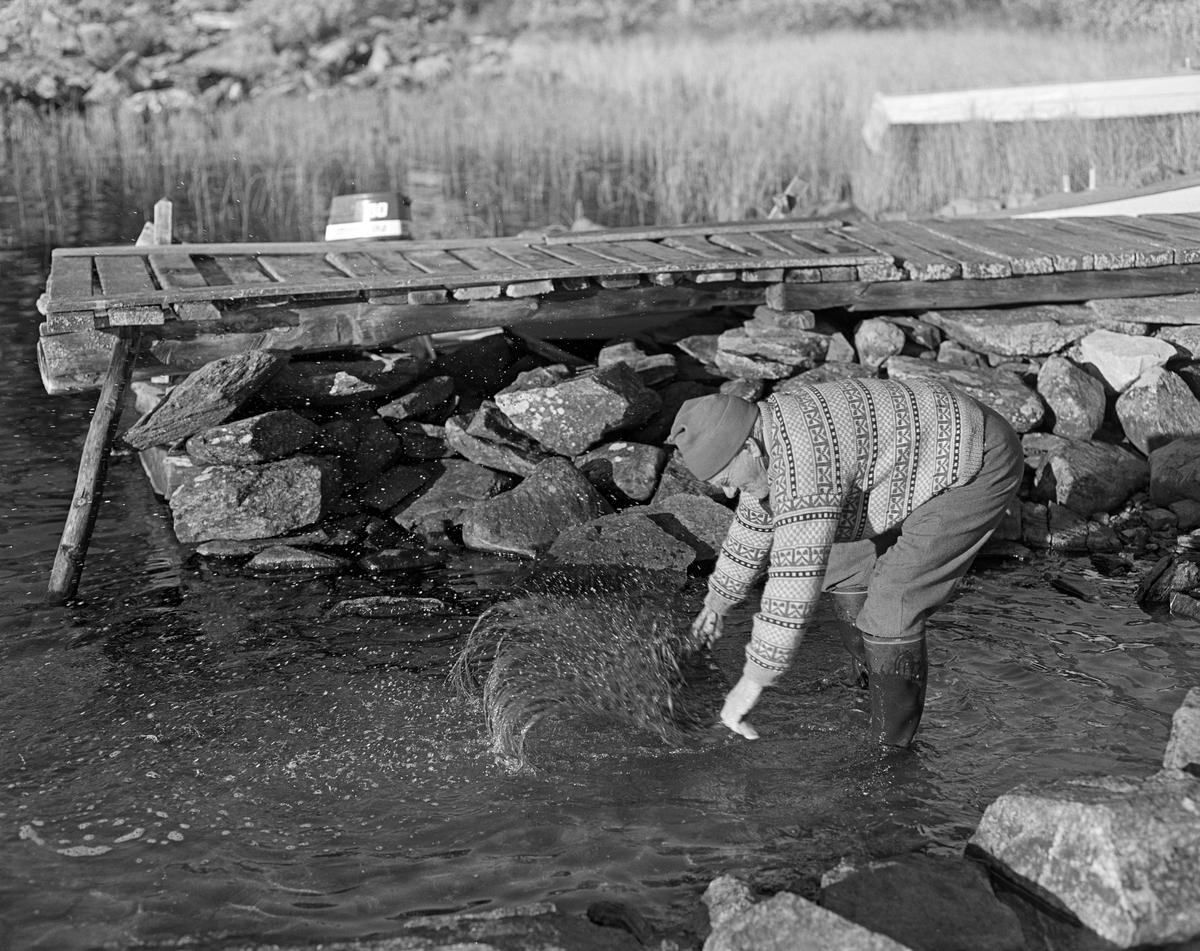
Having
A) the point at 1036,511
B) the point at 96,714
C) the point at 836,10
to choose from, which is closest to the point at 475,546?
the point at 96,714

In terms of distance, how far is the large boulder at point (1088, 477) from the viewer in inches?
302

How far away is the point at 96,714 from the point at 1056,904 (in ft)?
12.4

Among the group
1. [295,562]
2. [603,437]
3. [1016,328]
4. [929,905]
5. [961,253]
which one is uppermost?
[961,253]

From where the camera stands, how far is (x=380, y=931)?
4.12 meters

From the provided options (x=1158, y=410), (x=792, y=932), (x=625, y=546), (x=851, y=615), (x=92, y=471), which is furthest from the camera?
(x=1158, y=410)

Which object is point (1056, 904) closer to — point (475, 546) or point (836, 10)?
point (475, 546)

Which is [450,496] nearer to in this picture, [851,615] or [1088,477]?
[851,615]

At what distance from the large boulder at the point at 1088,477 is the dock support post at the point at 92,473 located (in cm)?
516

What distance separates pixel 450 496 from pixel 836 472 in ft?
12.8

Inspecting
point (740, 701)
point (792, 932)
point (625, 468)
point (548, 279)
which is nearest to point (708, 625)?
point (740, 701)

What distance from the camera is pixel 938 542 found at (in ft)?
15.4

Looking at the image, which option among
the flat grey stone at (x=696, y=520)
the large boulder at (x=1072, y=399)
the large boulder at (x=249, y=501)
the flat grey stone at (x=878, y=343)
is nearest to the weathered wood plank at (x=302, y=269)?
the large boulder at (x=249, y=501)

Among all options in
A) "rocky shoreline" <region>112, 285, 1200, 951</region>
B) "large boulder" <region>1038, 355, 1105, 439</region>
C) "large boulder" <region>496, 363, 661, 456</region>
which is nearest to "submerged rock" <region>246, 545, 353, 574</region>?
"rocky shoreline" <region>112, 285, 1200, 951</region>

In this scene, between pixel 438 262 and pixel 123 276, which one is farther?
pixel 438 262
